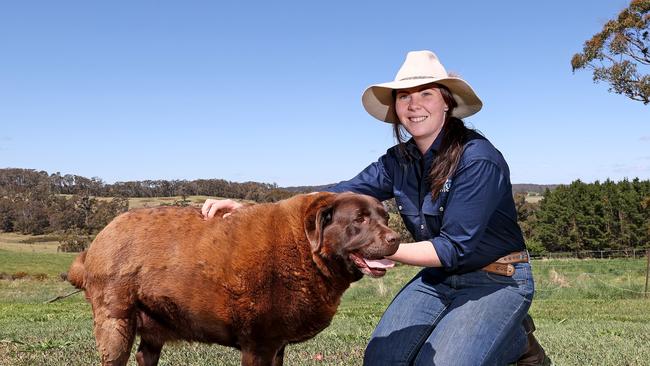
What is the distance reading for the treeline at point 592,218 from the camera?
68.2 metres

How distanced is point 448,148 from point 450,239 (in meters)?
0.69

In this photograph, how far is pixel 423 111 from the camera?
14.9 ft

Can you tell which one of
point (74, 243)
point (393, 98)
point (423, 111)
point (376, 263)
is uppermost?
point (393, 98)

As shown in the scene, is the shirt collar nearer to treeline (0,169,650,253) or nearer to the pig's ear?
the pig's ear

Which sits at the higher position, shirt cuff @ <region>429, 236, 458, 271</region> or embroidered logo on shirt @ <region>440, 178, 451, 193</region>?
embroidered logo on shirt @ <region>440, 178, 451, 193</region>

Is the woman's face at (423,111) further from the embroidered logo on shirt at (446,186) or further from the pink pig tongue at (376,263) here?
the pink pig tongue at (376,263)

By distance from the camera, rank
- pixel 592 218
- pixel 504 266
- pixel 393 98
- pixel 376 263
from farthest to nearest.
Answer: pixel 592 218 < pixel 393 98 < pixel 504 266 < pixel 376 263

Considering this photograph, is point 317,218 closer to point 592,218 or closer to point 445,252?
point 445,252

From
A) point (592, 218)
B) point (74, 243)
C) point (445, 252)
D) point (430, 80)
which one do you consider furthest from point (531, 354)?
point (592, 218)

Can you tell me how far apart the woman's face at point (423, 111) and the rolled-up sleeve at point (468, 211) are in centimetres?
46

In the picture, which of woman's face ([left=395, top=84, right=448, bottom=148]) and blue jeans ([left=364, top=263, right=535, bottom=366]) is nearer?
blue jeans ([left=364, top=263, right=535, bottom=366])

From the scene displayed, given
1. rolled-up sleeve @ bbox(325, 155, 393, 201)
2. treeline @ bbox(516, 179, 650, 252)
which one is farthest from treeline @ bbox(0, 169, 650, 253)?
rolled-up sleeve @ bbox(325, 155, 393, 201)

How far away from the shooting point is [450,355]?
4.21m

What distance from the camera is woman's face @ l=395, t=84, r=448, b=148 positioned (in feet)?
14.9
